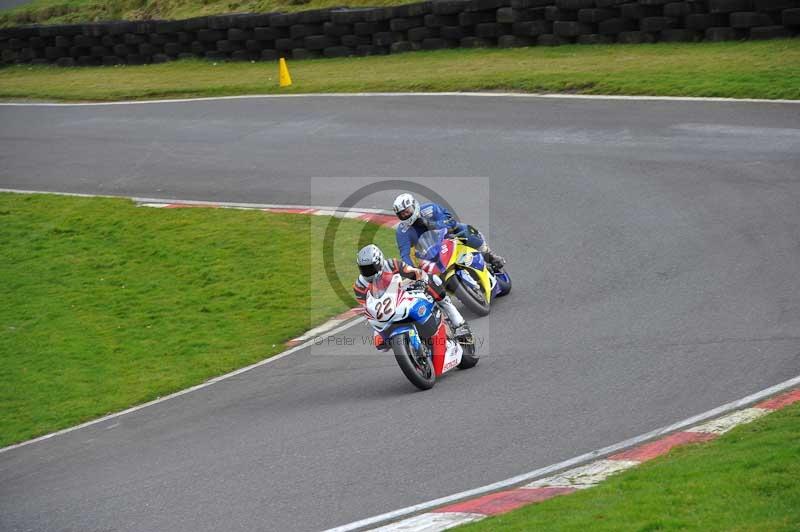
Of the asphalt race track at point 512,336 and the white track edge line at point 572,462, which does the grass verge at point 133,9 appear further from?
the white track edge line at point 572,462

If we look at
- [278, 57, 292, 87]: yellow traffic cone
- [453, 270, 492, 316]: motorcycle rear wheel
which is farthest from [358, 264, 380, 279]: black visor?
[278, 57, 292, 87]: yellow traffic cone

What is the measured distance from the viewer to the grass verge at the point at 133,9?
105ft

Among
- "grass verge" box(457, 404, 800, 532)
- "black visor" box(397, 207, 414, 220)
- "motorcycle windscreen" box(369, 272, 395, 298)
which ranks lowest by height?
"grass verge" box(457, 404, 800, 532)

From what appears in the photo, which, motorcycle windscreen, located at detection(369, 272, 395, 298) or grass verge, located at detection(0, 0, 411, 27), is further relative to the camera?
grass verge, located at detection(0, 0, 411, 27)

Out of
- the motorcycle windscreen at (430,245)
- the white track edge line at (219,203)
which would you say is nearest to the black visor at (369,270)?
the motorcycle windscreen at (430,245)

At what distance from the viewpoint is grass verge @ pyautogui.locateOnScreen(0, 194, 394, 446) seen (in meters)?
13.3

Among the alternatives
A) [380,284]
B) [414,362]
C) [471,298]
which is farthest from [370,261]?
[471,298]

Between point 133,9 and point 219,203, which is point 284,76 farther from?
point 133,9

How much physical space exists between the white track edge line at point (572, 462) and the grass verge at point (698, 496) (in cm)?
74

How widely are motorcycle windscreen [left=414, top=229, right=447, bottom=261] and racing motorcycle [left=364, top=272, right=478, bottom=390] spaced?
4.03ft

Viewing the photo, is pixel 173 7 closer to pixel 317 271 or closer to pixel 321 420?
pixel 317 271

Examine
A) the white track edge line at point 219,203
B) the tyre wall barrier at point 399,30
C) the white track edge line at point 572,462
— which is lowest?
the white track edge line at point 572,462

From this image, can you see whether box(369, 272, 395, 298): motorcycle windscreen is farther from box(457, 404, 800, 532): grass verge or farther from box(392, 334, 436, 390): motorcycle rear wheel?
box(457, 404, 800, 532): grass verge

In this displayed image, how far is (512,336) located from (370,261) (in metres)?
2.26
